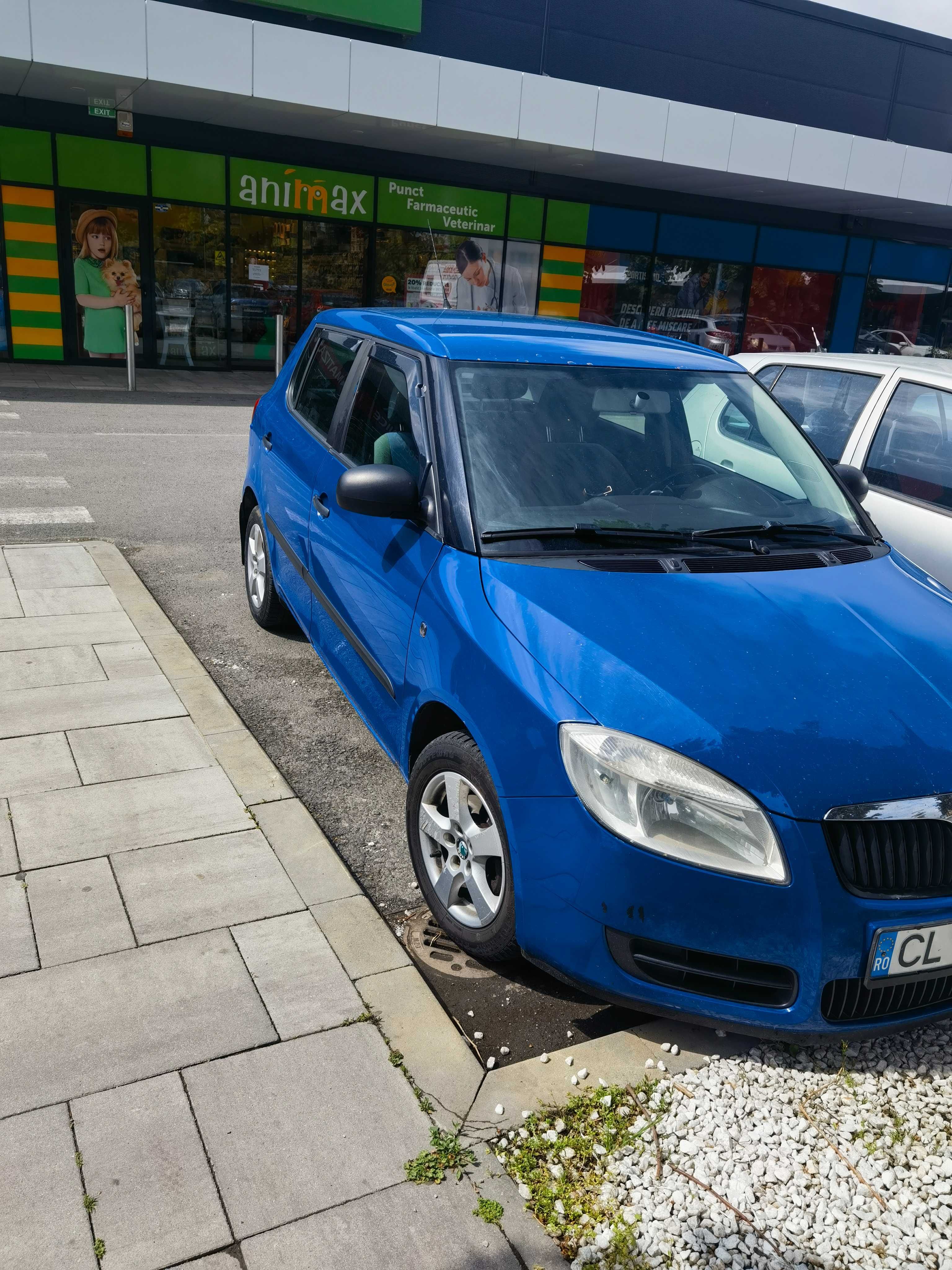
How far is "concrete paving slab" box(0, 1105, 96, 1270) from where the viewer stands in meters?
2.19

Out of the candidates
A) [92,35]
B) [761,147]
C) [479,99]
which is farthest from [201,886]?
[761,147]

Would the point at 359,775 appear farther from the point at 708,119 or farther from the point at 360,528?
the point at 708,119

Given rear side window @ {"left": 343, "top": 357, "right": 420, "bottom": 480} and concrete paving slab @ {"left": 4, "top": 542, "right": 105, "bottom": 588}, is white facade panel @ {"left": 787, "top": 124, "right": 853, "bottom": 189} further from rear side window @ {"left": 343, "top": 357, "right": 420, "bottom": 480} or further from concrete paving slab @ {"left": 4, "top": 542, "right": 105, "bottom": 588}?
rear side window @ {"left": 343, "top": 357, "right": 420, "bottom": 480}

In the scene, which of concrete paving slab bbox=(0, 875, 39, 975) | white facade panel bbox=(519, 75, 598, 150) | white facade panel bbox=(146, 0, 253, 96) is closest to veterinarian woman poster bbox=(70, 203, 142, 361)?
white facade panel bbox=(146, 0, 253, 96)

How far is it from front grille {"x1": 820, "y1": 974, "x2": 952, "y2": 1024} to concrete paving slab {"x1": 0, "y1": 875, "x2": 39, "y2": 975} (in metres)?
2.20

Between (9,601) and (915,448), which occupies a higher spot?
(915,448)

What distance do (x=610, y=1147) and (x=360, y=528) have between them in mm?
2287

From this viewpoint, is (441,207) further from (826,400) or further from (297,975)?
(297,975)

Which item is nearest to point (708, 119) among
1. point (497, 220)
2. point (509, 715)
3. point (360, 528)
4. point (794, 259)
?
point (497, 220)

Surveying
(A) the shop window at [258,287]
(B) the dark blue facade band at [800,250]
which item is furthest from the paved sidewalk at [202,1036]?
(B) the dark blue facade band at [800,250]

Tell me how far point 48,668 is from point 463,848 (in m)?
2.90

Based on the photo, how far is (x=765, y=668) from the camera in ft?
9.29

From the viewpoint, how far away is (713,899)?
2.52 meters

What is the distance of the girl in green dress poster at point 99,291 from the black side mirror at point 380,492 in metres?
16.1
